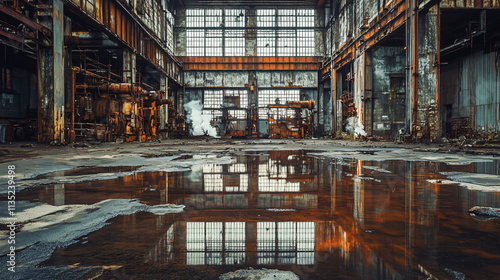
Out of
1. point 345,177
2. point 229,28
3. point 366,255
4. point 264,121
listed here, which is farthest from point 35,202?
point 229,28

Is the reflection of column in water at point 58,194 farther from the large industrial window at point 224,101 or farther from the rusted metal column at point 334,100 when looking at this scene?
the large industrial window at point 224,101

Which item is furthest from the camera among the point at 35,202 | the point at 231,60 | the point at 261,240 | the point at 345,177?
the point at 231,60

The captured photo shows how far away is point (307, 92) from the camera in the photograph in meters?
27.1

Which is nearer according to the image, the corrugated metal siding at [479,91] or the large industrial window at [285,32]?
the corrugated metal siding at [479,91]

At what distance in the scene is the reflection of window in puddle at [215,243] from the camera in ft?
3.49

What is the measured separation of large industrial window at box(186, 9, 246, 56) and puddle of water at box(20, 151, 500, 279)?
26730mm

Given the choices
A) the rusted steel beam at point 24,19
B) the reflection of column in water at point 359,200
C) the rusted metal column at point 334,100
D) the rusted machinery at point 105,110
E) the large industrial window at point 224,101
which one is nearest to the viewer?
the reflection of column in water at point 359,200

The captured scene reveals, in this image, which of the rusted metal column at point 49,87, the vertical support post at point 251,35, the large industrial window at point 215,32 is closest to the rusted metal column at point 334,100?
the vertical support post at point 251,35

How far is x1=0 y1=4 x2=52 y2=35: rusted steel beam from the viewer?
25.5 ft

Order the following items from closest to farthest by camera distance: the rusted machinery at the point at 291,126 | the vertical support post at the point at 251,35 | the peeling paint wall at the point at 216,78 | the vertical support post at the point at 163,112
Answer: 1. the vertical support post at the point at 163,112
2. the rusted machinery at the point at 291,126
3. the peeling paint wall at the point at 216,78
4. the vertical support post at the point at 251,35

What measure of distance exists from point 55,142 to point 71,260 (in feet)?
34.5

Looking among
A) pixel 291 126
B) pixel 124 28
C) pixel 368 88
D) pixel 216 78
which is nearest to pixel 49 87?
pixel 124 28

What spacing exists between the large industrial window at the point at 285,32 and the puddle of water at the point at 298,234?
27.0 metres

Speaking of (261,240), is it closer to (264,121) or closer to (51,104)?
(51,104)
